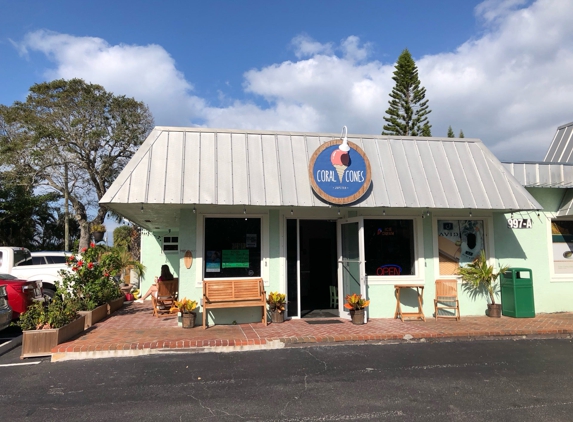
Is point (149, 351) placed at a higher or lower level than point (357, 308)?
lower

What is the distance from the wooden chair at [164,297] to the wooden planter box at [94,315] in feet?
3.81

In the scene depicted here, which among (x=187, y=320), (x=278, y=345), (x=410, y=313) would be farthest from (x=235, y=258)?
(x=410, y=313)

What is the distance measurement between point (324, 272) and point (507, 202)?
19.1ft

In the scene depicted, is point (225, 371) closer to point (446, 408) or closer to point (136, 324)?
point (446, 408)

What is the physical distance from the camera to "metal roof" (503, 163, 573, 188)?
10.2 meters

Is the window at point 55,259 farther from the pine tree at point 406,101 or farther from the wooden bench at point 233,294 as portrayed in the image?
the pine tree at point 406,101

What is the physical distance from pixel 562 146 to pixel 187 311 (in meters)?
11.8

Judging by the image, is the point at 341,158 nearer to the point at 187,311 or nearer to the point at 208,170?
the point at 208,170

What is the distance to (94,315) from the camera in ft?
30.3

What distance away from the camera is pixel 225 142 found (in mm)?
9039

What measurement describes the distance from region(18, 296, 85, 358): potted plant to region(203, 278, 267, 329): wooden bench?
95.8 inches

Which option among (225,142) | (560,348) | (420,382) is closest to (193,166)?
(225,142)

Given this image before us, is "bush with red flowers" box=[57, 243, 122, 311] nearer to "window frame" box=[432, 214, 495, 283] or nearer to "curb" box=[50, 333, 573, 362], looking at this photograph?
"curb" box=[50, 333, 573, 362]

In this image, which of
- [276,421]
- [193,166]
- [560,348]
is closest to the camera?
[276,421]
